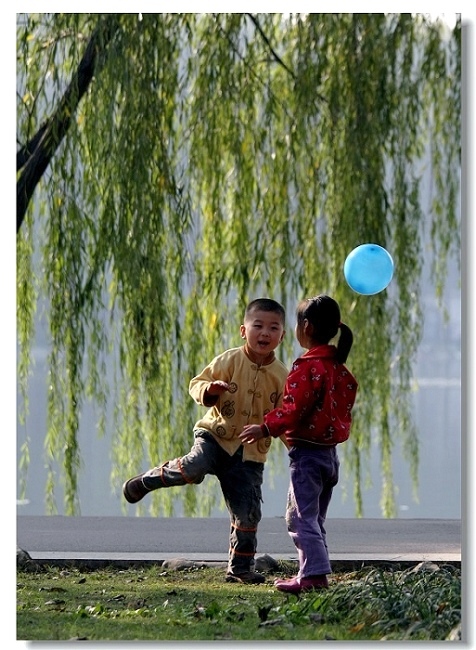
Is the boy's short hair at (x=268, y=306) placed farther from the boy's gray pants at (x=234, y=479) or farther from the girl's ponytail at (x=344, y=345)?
the boy's gray pants at (x=234, y=479)

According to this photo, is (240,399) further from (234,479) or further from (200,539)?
(200,539)

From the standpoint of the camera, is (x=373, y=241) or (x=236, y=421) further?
(x=373, y=241)

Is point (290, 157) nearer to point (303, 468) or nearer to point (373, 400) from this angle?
point (373, 400)

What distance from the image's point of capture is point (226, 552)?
491cm

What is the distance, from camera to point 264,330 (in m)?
4.21

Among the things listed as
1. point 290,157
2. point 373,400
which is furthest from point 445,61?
point 373,400

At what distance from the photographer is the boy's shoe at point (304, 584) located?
13.1 feet

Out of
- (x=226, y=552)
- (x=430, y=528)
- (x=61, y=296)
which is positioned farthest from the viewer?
(x=430, y=528)

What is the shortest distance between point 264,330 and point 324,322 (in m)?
0.26

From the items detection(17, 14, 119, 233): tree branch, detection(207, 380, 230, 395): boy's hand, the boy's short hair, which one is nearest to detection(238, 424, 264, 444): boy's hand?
detection(207, 380, 230, 395): boy's hand

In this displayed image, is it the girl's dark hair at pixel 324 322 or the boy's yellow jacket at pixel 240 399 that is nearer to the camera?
the girl's dark hair at pixel 324 322

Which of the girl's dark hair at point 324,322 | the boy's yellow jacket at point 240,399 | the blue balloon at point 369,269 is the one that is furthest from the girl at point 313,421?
the blue balloon at point 369,269

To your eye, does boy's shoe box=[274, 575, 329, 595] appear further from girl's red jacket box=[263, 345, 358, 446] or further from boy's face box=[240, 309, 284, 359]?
boy's face box=[240, 309, 284, 359]
